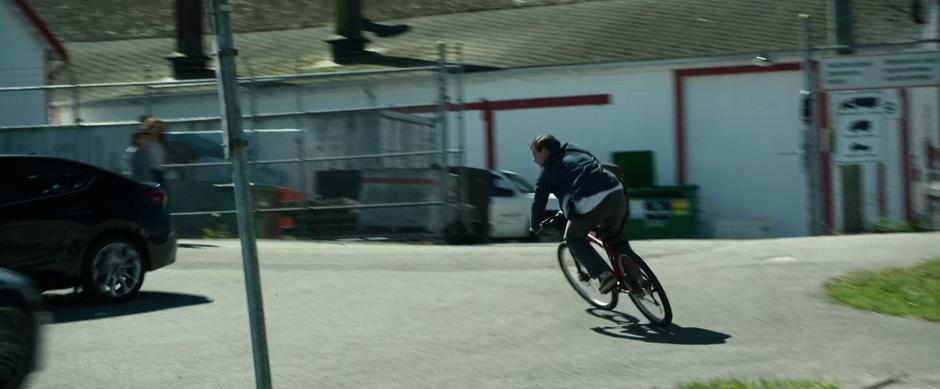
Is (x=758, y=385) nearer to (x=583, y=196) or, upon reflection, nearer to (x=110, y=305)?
(x=583, y=196)

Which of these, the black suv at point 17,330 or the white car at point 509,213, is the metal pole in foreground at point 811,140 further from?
the black suv at point 17,330

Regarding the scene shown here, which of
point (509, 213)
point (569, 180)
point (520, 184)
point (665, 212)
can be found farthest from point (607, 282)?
point (665, 212)

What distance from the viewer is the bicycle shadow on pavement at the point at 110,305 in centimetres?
1140

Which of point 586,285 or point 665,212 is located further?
point 665,212

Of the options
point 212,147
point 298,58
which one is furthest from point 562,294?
point 298,58

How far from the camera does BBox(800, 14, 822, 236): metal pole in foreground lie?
17.5 m

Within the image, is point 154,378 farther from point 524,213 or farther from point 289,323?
point 524,213

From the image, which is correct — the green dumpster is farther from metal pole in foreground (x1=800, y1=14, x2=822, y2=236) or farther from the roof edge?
the roof edge

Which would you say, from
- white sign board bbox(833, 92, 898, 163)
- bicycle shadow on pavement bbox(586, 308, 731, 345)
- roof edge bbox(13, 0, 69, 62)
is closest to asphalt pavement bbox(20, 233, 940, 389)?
bicycle shadow on pavement bbox(586, 308, 731, 345)

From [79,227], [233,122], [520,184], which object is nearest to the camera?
[233,122]

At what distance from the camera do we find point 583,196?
33.8ft

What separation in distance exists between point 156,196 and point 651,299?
503 centimetres

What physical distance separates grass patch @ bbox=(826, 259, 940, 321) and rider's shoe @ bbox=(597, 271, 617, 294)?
2134 millimetres

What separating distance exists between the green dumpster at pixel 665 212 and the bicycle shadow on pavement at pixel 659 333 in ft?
43.7
